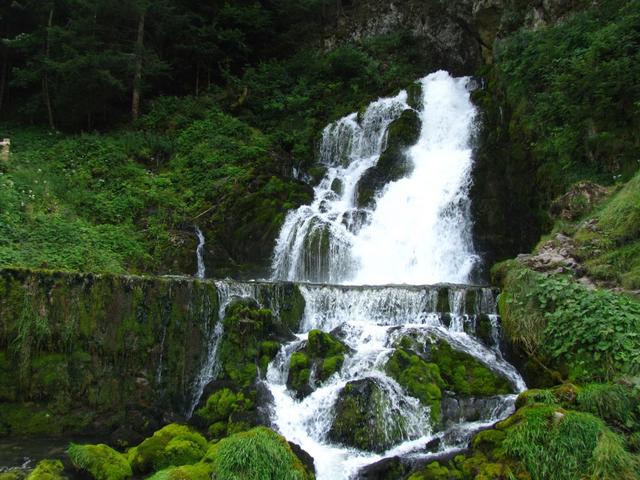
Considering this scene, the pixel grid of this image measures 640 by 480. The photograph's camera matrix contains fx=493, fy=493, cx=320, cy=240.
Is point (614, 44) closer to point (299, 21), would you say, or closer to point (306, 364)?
point (306, 364)

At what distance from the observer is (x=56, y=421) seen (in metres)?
8.98

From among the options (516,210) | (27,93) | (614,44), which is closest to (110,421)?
(516,210)

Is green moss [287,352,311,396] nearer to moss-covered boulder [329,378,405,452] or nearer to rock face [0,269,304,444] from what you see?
rock face [0,269,304,444]

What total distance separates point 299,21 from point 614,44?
61.3ft

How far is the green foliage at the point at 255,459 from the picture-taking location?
5.61 meters

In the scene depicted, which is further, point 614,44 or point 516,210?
point 516,210

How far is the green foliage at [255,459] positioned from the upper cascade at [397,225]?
8.14 metres

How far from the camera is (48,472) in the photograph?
6277mm

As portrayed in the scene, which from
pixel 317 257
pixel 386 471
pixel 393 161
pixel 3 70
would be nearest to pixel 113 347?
pixel 386 471

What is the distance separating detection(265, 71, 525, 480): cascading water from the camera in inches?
307

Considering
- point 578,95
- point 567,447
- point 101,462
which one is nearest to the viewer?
point 567,447

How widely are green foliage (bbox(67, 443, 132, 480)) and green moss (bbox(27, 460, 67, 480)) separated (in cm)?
26

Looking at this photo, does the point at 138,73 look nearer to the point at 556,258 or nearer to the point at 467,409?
the point at 556,258

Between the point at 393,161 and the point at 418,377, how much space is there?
1025 centimetres
